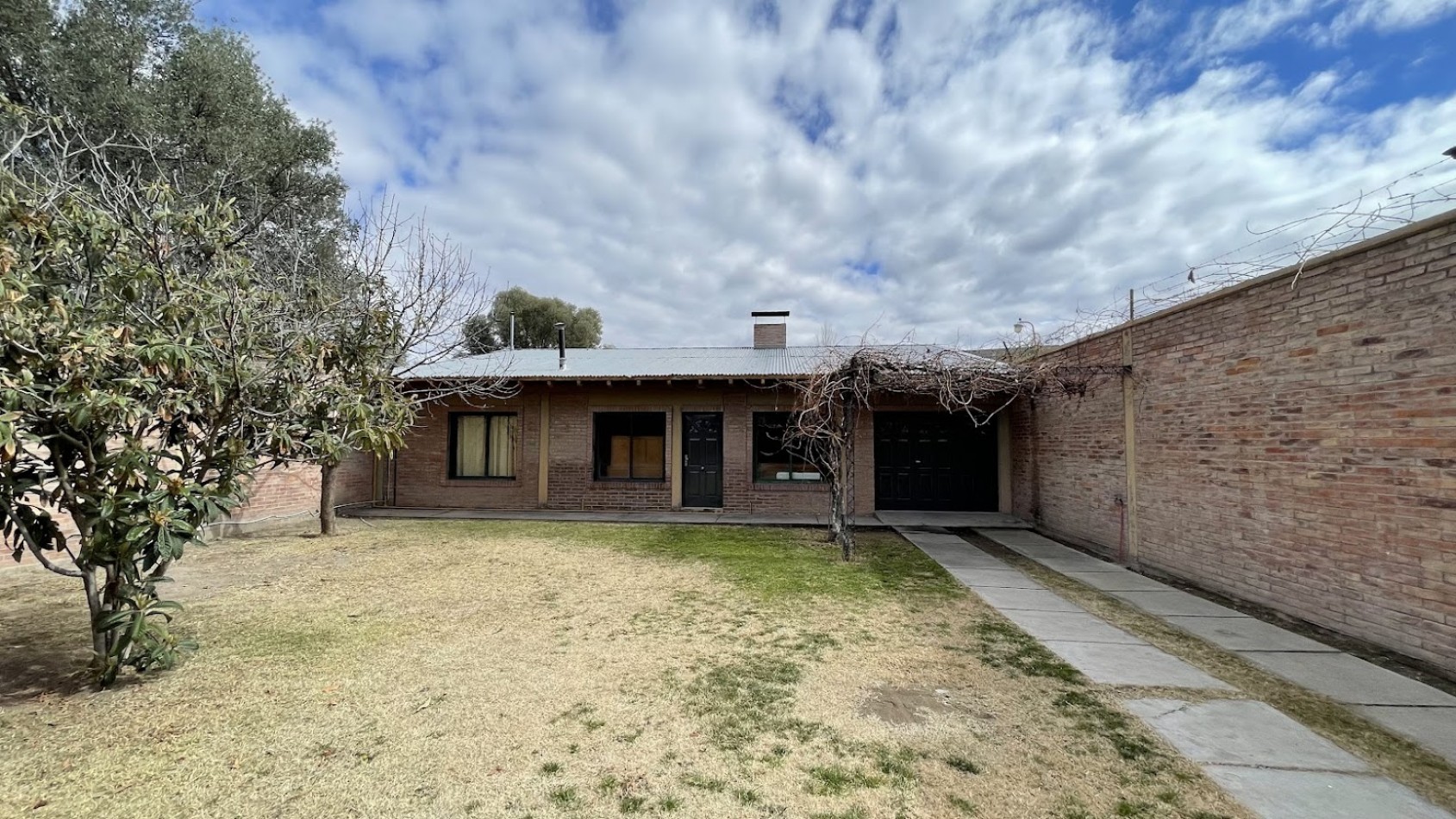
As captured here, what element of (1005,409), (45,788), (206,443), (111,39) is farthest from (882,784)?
(111,39)

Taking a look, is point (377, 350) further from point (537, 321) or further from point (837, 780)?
point (537, 321)

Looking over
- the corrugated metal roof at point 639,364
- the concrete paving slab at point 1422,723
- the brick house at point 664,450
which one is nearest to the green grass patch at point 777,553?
the brick house at point 664,450

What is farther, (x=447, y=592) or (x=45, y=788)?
(x=447, y=592)

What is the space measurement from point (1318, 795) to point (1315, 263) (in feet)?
14.3

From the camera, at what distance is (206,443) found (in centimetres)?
352

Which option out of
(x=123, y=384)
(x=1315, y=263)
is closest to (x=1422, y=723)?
(x=1315, y=263)

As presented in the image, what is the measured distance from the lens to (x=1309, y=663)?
153 inches

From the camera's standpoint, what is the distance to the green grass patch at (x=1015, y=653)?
3.75m

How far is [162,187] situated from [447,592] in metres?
3.89

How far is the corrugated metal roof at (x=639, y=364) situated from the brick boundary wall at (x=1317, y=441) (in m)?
4.27

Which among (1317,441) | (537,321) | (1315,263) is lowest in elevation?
(1317,441)

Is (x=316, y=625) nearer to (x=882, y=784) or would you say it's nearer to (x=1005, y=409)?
(x=882, y=784)

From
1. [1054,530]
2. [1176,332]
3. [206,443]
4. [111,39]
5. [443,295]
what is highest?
[111,39]

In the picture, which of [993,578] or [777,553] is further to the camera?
[777,553]
